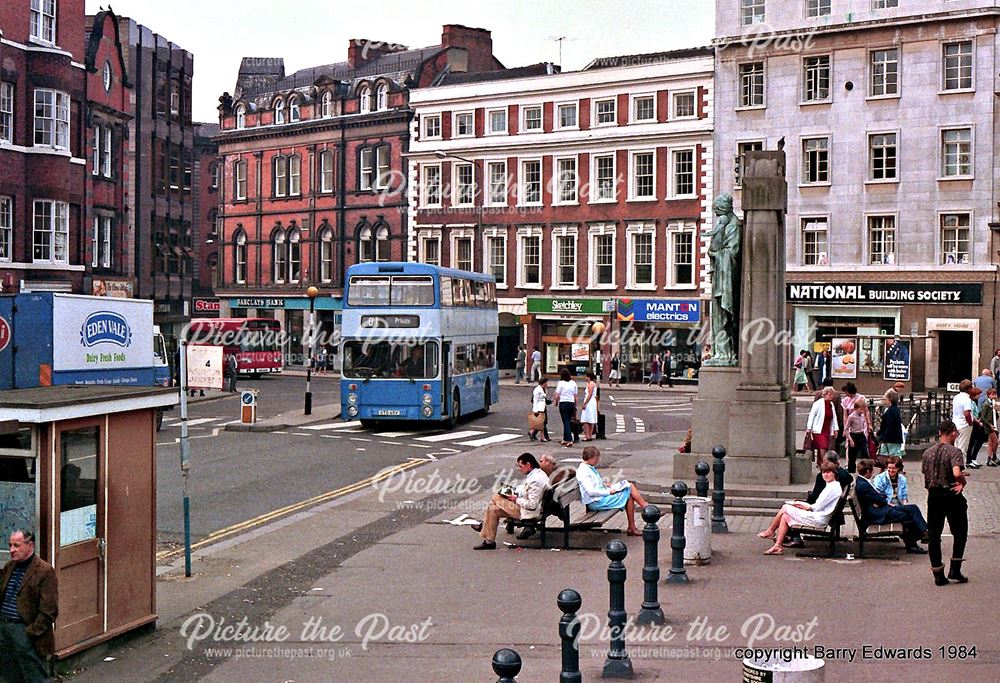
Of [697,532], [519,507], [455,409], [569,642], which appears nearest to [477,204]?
[455,409]

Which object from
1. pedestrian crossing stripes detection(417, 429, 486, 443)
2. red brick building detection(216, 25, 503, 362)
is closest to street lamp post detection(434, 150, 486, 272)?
red brick building detection(216, 25, 503, 362)

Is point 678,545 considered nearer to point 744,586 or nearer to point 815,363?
point 744,586

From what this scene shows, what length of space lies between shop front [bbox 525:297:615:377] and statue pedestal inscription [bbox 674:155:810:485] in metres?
36.9

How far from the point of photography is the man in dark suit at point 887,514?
15.1 m

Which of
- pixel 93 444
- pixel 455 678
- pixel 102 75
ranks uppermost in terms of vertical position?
pixel 102 75

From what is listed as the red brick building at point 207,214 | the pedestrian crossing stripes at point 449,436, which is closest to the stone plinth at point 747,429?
the pedestrian crossing stripes at point 449,436

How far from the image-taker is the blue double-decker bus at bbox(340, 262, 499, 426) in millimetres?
31562

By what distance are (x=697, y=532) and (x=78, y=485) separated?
23.6 ft

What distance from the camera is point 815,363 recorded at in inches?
2037

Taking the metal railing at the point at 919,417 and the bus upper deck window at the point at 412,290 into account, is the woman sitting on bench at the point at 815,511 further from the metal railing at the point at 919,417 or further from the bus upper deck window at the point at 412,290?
the bus upper deck window at the point at 412,290

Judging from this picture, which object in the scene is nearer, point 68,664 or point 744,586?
point 68,664

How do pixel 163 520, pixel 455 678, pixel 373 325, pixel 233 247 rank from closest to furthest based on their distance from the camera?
pixel 455 678 → pixel 163 520 → pixel 373 325 → pixel 233 247

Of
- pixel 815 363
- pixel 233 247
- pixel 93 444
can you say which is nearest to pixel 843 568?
pixel 93 444

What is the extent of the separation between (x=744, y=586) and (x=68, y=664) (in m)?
6.92
